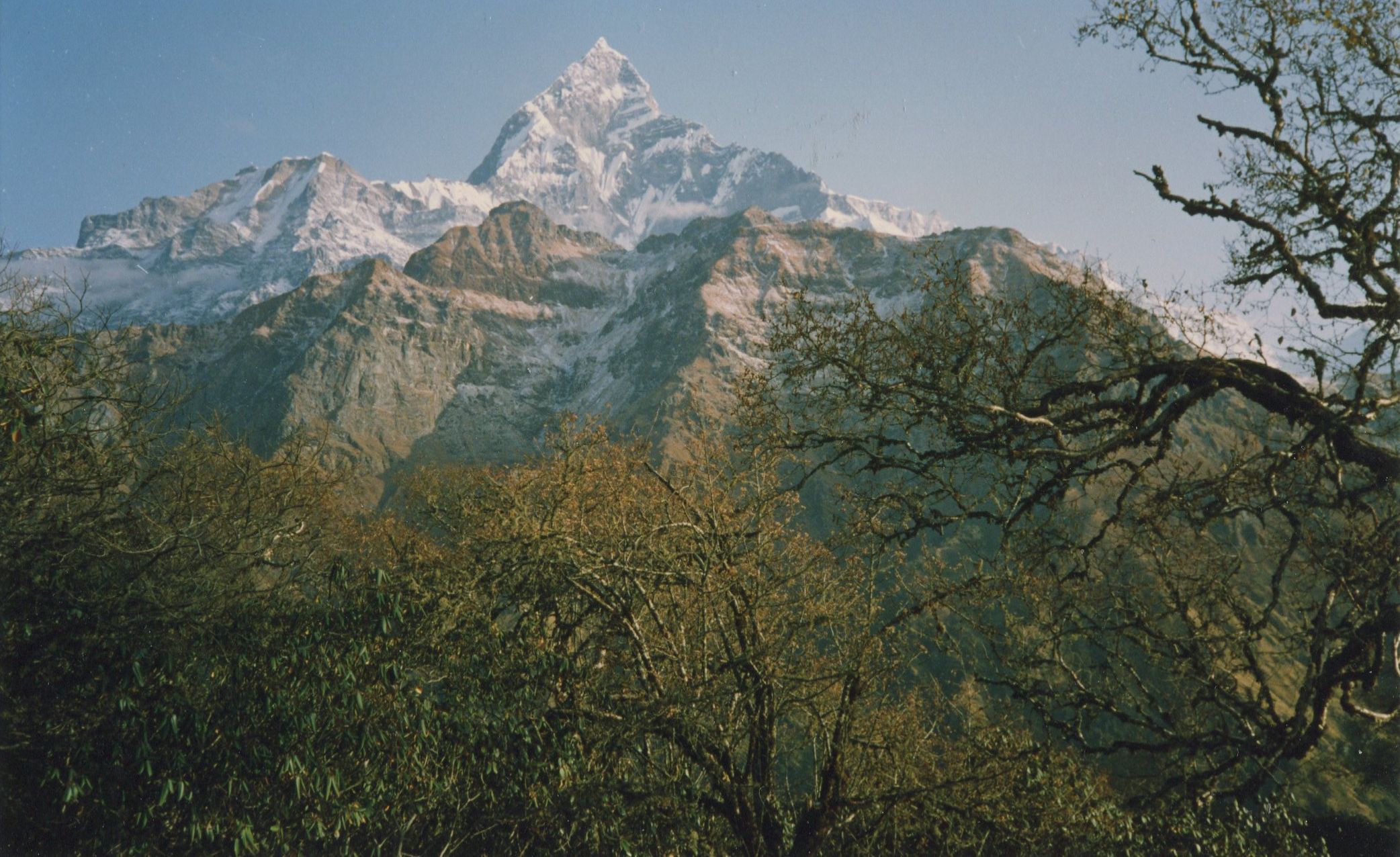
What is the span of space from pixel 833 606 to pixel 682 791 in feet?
16.2

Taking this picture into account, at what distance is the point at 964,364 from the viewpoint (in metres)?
8.73

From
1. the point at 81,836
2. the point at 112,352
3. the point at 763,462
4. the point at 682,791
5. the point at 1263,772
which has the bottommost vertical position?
the point at 81,836

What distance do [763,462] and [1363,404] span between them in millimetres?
7556

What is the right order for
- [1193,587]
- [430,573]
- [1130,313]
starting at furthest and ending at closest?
[430,573]
[1193,587]
[1130,313]

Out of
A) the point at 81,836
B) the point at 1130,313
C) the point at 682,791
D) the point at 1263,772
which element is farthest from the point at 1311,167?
the point at 81,836

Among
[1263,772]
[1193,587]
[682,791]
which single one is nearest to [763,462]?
[682,791]

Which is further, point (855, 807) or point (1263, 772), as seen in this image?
point (855, 807)

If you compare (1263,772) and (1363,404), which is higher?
(1363,404)

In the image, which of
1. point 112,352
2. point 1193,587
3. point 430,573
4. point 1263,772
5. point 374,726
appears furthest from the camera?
point 112,352

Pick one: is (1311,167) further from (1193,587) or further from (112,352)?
(112,352)

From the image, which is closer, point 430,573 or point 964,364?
point 964,364

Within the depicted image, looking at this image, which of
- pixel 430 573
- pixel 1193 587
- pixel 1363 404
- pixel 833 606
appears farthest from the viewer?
pixel 833 606

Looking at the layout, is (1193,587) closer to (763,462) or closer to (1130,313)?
(1130,313)

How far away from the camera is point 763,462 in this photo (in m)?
12.9
